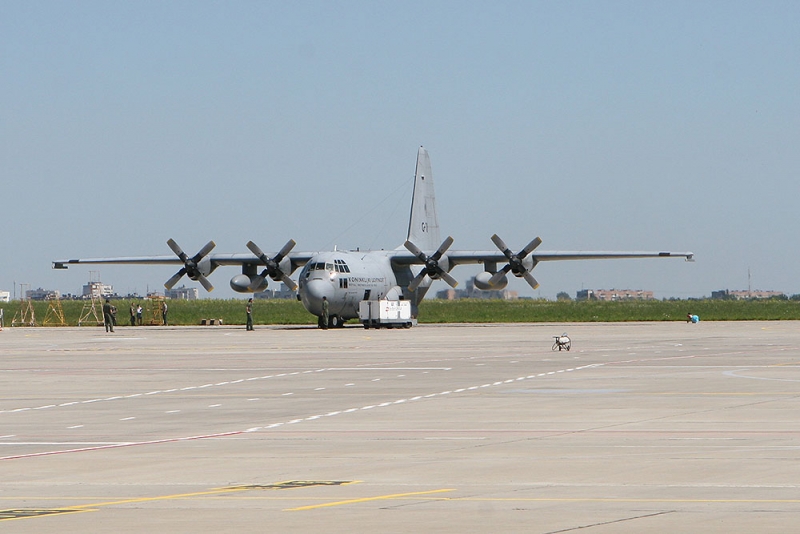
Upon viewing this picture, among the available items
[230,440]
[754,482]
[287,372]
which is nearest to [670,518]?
[754,482]

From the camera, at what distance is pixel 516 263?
220 ft

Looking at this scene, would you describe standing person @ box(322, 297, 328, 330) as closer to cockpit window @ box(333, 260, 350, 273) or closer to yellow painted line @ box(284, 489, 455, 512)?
cockpit window @ box(333, 260, 350, 273)

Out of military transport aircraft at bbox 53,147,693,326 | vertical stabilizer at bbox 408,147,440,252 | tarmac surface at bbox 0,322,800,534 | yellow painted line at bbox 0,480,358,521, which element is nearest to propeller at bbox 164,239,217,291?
military transport aircraft at bbox 53,147,693,326

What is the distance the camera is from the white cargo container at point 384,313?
6366 centimetres

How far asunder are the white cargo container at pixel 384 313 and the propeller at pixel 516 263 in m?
5.11

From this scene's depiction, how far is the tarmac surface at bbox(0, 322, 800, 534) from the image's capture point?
9.69 metres

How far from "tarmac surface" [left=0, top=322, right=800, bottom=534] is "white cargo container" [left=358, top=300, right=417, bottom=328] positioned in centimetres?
3067

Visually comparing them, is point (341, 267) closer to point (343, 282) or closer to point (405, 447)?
point (343, 282)

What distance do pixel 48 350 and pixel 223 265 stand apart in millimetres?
27701

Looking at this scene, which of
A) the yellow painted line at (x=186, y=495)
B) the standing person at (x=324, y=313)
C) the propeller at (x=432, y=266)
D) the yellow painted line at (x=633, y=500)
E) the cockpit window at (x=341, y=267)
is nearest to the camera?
the yellow painted line at (x=633, y=500)

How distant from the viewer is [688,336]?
50.5 m

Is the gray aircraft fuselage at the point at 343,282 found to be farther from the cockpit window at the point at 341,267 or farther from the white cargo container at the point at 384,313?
the white cargo container at the point at 384,313

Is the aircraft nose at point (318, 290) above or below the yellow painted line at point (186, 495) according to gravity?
above

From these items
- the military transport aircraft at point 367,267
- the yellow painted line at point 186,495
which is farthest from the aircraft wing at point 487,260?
the yellow painted line at point 186,495
